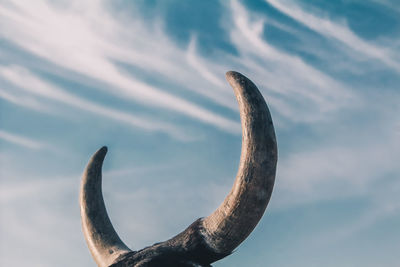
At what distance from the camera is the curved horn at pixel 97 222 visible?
603cm

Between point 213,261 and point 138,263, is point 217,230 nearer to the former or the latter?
point 213,261

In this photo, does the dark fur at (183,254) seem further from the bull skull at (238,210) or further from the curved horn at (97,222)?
the curved horn at (97,222)

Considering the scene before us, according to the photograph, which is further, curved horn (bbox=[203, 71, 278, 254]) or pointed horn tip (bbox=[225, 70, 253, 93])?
pointed horn tip (bbox=[225, 70, 253, 93])

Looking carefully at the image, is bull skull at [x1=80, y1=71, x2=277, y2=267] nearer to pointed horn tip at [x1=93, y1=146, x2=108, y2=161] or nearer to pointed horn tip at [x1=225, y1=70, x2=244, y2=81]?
pointed horn tip at [x1=225, y1=70, x2=244, y2=81]

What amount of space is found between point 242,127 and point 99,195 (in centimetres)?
275

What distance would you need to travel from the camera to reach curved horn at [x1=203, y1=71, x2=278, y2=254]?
14.5ft

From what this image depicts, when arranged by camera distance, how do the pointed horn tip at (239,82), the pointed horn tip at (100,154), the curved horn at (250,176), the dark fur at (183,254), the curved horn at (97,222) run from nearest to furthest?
the curved horn at (250,176)
the pointed horn tip at (239,82)
the dark fur at (183,254)
the curved horn at (97,222)
the pointed horn tip at (100,154)

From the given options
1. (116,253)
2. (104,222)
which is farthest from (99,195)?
(116,253)

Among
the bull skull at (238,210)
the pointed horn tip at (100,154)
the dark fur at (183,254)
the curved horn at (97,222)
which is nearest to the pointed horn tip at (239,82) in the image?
the bull skull at (238,210)

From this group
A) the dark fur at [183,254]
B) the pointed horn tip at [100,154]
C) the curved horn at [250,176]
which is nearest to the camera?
the curved horn at [250,176]

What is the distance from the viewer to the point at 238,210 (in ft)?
14.8

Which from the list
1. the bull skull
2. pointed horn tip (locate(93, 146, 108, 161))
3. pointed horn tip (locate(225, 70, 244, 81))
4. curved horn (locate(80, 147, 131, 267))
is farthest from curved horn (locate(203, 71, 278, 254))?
pointed horn tip (locate(93, 146, 108, 161))

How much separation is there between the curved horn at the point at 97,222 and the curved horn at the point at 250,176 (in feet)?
5.46

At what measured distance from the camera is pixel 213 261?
505 cm
